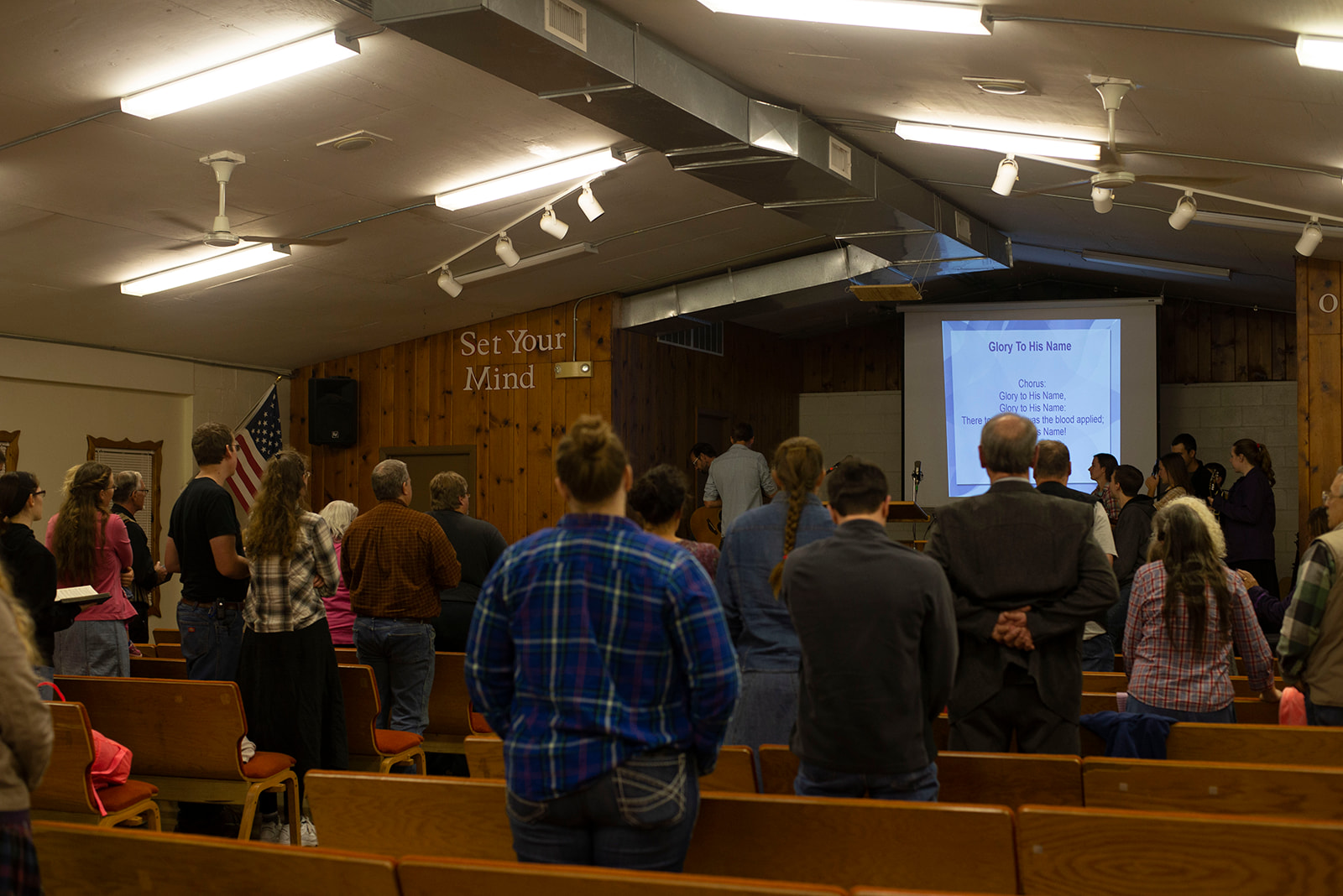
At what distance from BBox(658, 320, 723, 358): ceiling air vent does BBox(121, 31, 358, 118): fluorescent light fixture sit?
19.5 ft

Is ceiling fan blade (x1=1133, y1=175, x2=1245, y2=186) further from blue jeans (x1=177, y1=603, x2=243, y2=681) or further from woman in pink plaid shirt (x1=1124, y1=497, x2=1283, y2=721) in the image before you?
blue jeans (x1=177, y1=603, x2=243, y2=681)

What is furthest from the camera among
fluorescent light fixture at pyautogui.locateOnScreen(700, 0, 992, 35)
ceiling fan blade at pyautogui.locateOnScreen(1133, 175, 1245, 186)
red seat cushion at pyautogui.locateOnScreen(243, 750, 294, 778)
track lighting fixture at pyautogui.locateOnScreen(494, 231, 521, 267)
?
track lighting fixture at pyautogui.locateOnScreen(494, 231, 521, 267)

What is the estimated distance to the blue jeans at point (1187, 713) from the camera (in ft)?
11.8

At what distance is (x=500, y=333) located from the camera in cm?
1045

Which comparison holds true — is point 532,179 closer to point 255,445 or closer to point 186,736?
point 186,736

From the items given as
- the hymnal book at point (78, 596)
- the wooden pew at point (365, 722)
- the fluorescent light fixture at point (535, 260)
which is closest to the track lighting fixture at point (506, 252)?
the fluorescent light fixture at point (535, 260)

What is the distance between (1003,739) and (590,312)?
745 cm

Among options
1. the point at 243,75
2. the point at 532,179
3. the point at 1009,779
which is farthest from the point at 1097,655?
the point at 243,75

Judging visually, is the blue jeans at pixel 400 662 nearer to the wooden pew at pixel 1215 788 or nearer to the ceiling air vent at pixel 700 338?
the wooden pew at pixel 1215 788

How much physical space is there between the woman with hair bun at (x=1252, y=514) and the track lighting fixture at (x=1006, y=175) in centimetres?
286

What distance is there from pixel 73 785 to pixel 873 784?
226 centimetres

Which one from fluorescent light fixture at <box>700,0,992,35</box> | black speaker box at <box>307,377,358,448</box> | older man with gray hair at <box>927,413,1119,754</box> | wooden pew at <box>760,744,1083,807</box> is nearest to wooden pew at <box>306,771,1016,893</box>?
wooden pew at <box>760,744,1083,807</box>

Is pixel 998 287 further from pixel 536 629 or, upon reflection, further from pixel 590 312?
pixel 536 629

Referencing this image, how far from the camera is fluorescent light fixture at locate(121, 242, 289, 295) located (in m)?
7.55
